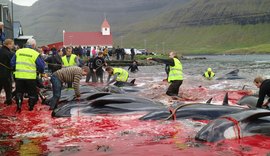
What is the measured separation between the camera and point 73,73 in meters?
13.1

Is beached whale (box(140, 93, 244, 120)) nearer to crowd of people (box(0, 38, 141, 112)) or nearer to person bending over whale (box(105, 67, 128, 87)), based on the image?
crowd of people (box(0, 38, 141, 112))

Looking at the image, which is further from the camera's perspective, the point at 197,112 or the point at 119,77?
the point at 119,77

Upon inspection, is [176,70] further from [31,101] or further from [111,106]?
[31,101]

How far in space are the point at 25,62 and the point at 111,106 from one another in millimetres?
3040

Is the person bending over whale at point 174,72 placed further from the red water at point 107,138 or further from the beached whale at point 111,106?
the red water at point 107,138

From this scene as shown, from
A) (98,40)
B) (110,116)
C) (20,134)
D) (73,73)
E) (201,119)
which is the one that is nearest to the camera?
(20,134)

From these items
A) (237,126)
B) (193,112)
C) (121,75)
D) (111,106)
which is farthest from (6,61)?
(237,126)

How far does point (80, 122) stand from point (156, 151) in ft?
12.8

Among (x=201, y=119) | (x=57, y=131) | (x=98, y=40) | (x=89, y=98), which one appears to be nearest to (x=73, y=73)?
(x=89, y=98)

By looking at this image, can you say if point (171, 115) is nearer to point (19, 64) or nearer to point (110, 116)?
point (110, 116)

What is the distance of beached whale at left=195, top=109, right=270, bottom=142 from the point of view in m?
8.30

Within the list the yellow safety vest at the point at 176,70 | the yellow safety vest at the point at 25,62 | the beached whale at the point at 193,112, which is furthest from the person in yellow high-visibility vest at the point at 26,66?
the yellow safety vest at the point at 176,70

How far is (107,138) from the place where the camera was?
29.7 ft

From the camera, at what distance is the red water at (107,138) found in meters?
7.80
